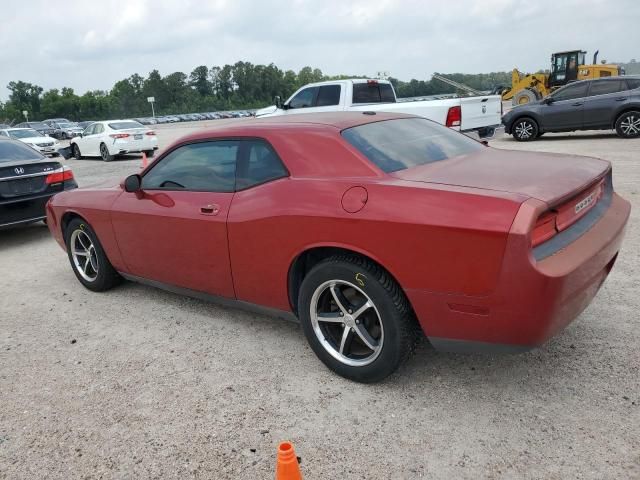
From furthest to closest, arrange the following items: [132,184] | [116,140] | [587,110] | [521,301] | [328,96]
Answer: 1. [116,140]
2. [587,110]
3. [328,96]
4. [132,184]
5. [521,301]

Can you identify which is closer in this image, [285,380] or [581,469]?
[581,469]

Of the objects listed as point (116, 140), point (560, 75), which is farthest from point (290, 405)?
point (560, 75)

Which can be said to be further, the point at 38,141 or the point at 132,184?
the point at 38,141

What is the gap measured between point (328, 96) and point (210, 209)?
9270 millimetres

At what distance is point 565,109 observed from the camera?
13539 mm

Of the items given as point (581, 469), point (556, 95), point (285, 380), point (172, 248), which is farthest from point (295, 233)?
point (556, 95)

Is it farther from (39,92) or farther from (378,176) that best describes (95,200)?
(39,92)

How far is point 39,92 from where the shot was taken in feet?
371

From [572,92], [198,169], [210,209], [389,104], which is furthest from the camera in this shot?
[572,92]

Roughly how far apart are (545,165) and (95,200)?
361cm

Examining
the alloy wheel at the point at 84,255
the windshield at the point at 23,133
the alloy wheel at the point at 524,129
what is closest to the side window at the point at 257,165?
the alloy wheel at the point at 84,255

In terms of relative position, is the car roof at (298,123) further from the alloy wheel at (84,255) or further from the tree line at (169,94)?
the tree line at (169,94)

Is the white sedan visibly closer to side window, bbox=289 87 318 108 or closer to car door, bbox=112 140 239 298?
side window, bbox=289 87 318 108

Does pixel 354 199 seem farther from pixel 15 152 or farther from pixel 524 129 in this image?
pixel 524 129
